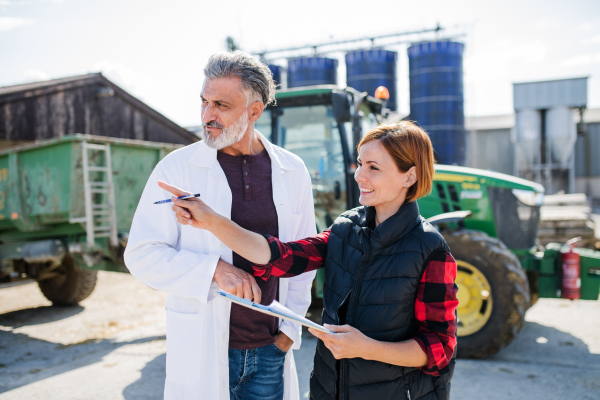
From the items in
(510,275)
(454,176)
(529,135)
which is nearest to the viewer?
(510,275)

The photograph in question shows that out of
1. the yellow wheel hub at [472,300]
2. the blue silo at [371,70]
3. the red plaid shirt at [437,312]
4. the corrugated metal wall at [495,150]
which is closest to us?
the red plaid shirt at [437,312]

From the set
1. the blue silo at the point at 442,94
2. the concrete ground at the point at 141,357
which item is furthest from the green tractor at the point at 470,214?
the blue silo at the point at 442,94

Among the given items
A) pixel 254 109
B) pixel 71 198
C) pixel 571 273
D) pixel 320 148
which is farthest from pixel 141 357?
pixel 571 273

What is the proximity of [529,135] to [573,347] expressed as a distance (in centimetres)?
1917

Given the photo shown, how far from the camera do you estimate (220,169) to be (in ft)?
6.15

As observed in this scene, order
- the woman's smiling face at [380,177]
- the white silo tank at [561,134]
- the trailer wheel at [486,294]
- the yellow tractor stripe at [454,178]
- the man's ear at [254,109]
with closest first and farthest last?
the woman's smiling face at [380,177] < the man's ear at [254,109] < the trailer wheel at [486,294] < the yellow tractor stripe at [454,178] < the white silo tank at [561,134]

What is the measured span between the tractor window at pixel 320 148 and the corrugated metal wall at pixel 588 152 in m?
23.8

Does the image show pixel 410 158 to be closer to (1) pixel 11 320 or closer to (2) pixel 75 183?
(2) pixel 75 183

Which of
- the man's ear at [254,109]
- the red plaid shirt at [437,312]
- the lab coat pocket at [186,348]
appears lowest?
the lab coat pocket at [186,348]

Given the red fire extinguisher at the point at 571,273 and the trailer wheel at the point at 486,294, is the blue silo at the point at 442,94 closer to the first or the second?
the red fire extinguisher at the point at 571,273

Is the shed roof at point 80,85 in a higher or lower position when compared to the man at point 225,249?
higher

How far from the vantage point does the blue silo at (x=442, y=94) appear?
530 inches

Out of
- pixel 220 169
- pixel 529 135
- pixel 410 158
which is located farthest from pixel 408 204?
pixel 529 135

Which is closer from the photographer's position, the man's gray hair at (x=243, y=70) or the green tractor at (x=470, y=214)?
the man's gray hair at (x=243, y=70)
